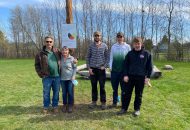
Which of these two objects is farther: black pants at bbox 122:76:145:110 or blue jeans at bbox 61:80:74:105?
blue jeans at bbox 61:80:74:105

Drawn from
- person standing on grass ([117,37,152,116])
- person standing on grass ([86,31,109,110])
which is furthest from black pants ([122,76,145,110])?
person standing on grass ([86,31,109,110])

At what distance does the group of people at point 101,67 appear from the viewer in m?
5.67

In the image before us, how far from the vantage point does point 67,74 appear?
19.8ft

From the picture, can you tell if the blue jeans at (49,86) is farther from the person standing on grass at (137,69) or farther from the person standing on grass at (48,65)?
the person standing on grass at (137,69)

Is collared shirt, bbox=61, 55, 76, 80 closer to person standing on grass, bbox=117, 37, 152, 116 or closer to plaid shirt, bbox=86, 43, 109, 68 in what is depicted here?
plaid shirt, bbox=86, 43, 109, 68

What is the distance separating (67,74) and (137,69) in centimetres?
159

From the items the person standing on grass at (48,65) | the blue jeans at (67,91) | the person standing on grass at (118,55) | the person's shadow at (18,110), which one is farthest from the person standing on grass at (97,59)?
the person's shadow at (18,110)

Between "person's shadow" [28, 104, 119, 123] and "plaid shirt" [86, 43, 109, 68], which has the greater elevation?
"plaid shirt" [86, 43, 109, 68]

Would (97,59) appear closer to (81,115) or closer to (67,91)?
(67,91)

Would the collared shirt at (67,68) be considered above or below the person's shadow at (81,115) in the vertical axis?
above

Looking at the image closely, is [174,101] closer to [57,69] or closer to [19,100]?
[57,69]

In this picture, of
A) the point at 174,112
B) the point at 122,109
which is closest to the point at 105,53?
the point at 122,109

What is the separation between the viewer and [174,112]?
615 centimetres

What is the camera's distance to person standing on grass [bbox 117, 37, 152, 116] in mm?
5598
